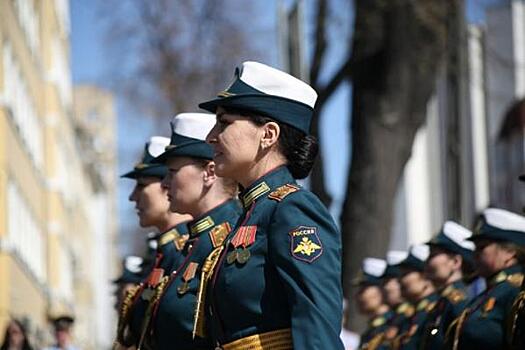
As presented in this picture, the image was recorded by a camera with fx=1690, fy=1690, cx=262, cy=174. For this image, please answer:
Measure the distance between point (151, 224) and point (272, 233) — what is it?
3.55 metres

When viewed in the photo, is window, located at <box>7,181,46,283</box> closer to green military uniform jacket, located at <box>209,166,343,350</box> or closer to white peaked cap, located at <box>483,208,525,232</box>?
white peaked cap, located at <box>483,208,525,232</box>

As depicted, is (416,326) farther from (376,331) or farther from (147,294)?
(147,294)

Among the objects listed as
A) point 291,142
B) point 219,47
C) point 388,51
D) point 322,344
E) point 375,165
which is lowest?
point 322,344

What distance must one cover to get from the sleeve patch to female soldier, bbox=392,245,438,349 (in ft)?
18.8

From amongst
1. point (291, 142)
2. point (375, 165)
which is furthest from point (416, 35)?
point (291, 142)

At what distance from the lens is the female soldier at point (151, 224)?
9.32 meters

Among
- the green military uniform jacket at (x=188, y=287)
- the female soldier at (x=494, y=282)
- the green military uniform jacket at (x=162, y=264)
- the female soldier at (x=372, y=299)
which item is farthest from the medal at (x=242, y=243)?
the female soldier at (x=372, y=299)

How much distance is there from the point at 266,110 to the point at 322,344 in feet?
3.50

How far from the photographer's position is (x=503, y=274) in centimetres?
979

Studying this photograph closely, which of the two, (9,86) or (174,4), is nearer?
(174,4)

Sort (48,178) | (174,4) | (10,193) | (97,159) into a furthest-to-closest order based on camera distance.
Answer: (97,159), (48,178), (10,193), (174,4)

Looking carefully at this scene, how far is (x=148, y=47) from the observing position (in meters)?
31.9

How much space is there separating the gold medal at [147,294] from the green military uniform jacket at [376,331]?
4.41m

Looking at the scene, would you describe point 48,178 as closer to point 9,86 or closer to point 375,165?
point 9,86
